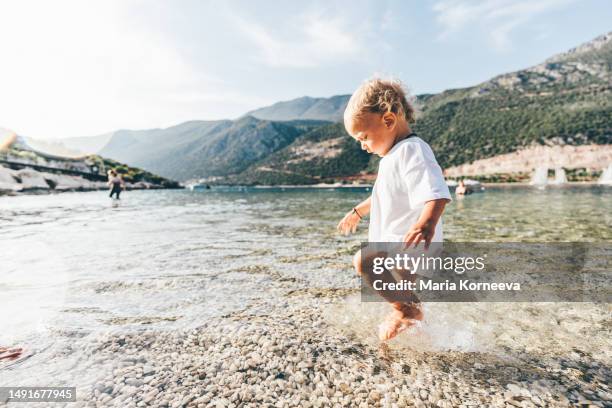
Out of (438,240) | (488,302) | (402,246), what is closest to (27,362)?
(402,246)

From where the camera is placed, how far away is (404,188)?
7.71 ft

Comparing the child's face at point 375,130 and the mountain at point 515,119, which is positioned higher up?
the mountain at point 515,119

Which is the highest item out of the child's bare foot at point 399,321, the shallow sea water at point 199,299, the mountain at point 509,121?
the mountain at point 509,121

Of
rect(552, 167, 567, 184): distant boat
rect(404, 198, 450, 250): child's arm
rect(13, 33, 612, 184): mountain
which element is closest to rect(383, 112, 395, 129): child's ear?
rect(404, 198, 450, 250): child's arm

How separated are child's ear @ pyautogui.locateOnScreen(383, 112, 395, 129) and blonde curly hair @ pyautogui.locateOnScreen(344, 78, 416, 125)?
0.03 m

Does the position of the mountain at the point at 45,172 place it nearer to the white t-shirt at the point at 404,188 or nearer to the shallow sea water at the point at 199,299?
the shallow sea water at the point at 199,299

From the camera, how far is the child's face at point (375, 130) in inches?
95.0

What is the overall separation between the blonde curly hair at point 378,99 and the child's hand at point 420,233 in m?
0.88

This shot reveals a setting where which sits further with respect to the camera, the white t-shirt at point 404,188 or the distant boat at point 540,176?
the distant boat at point 540,176

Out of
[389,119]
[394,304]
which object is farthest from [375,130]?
[394,304]

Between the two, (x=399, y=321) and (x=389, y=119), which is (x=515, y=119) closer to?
(x=389, y=119)

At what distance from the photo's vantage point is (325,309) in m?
3.28

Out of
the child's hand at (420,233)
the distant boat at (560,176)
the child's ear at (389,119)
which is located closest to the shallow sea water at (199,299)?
the child's hand at (420,233)

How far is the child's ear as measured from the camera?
2.38m
